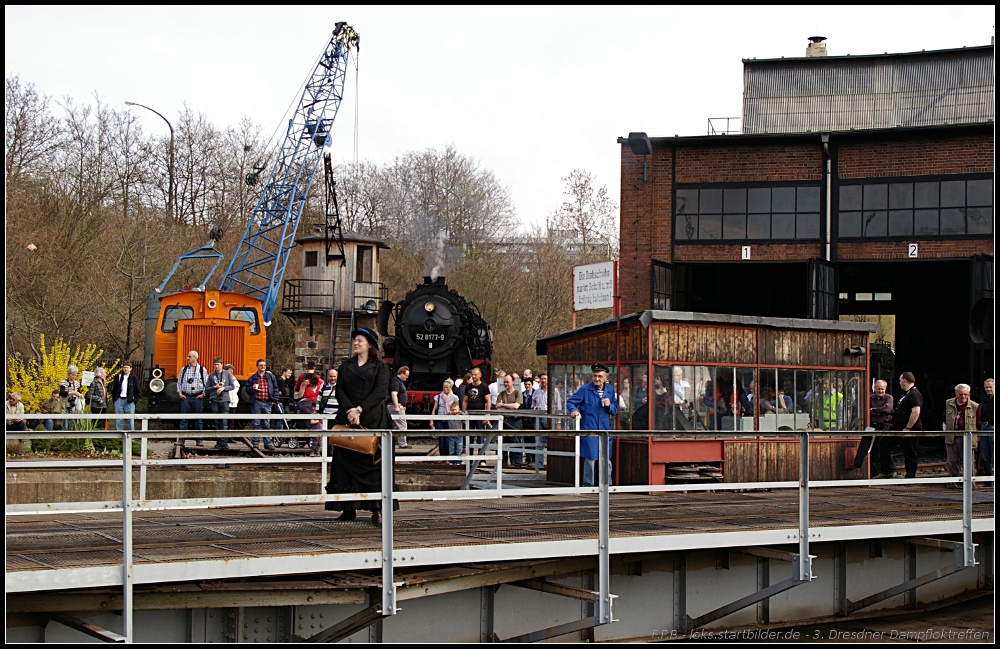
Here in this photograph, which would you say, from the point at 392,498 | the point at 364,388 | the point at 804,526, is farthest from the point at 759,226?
the point at 392,498

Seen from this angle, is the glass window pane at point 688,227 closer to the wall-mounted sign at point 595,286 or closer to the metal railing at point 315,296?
the wall-mounted sign at point 595,286

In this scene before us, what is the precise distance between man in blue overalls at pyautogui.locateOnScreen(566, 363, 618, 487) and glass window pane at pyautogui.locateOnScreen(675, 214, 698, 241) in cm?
1721

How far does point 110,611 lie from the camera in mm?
7496

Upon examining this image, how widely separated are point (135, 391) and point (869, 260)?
60.2 feet

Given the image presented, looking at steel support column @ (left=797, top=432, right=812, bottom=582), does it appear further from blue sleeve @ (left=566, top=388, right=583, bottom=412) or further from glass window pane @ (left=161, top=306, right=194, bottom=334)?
glass window pane @ (left=161, top=306, right=194, bottom=334)

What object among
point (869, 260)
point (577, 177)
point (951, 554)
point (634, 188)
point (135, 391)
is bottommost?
point (951, 554)

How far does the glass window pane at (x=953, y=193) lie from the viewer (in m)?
28.5

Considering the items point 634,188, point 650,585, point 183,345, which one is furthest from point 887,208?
point 650,585

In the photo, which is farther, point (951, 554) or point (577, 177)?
point (577, 177)

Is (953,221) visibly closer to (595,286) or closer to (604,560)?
(595,286)

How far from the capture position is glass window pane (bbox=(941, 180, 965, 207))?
28.5 meters

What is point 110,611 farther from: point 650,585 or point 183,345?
point 183,345

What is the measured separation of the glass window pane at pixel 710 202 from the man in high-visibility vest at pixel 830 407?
14520mm

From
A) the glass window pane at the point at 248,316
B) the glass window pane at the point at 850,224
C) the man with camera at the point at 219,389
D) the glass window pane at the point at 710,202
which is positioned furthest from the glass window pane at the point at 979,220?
the man with camera at the point at 219,389
